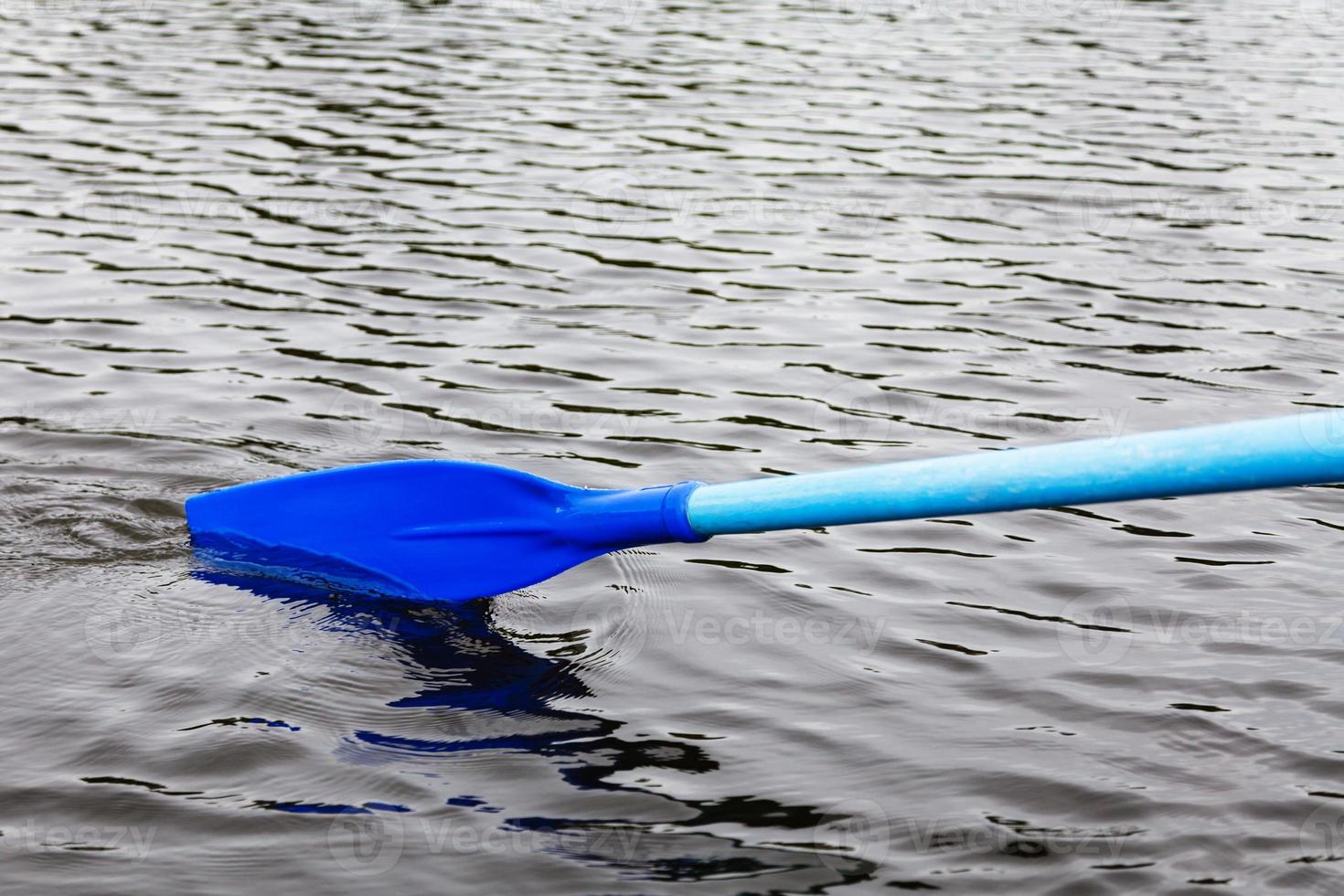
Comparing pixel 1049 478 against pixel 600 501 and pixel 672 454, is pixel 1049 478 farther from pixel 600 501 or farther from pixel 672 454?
pixel 672 454

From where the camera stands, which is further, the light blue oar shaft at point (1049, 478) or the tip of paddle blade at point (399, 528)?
the tip of paddle blade at point (399, 528)

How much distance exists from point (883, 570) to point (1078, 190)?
5.38 meters

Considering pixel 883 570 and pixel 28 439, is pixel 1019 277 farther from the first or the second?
pixel 28 439

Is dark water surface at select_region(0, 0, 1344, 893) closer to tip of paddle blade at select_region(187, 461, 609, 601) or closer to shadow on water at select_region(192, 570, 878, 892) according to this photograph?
shadow on water at select_region(192, 570, 878, 892)

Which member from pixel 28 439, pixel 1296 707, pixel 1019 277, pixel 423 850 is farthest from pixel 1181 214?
pixel 423 850

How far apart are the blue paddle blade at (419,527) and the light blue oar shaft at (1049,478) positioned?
36 centimetres

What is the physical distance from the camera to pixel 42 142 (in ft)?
33.0

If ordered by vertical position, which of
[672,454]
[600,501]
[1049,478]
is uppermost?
[1049,478]

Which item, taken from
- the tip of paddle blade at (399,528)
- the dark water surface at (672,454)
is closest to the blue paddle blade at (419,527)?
the tip of paddle blade at (399,528)

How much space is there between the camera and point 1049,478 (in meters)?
3.07

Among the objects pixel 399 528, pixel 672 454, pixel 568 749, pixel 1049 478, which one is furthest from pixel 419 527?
pixel 1049 478

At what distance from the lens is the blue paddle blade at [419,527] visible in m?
3.99

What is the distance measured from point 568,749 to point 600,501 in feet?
2.32

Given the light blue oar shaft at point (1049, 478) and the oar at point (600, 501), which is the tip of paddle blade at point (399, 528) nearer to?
the oar at point (600, 501)
